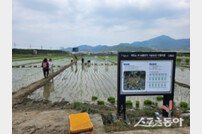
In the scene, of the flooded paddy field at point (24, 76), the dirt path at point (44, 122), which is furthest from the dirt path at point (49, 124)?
the flooded paddy field at point (24, 76)

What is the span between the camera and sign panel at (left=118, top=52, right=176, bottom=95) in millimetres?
4023

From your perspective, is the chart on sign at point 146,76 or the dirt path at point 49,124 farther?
the chart on sign at point 146,76

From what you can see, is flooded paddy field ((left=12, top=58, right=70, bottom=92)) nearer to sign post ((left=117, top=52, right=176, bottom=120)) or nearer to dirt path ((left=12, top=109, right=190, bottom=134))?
dirt path ((left=12, top=109, right=190, bottom=134))

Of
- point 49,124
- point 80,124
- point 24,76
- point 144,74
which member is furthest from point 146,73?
point 24,76

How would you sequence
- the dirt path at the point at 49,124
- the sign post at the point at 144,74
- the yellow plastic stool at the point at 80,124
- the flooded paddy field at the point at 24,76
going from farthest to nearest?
1. the flooded paddy field at the point at 24,76
2. the sign post at the point at 144,74
3. the dirt path at the point at 49,124
4. the yellow plastic stool at the point at 80,124

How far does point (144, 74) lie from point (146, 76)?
3.8 inches

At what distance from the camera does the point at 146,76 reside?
411 centimetres

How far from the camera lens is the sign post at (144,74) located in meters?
4.02

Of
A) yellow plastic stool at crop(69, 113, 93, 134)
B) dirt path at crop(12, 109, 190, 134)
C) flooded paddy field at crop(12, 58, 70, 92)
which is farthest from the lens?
flooded paddy field at crop(12, 58, 70, 92)

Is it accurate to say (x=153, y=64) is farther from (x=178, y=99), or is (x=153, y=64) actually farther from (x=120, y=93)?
(x=178, y=99)

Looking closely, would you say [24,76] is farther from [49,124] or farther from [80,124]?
[80,124]

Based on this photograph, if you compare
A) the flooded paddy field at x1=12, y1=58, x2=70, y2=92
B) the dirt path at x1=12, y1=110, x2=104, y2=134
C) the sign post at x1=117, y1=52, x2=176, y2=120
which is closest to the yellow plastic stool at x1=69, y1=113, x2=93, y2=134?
the dirt path at x1=12, y1=110, x2=104, y2=134

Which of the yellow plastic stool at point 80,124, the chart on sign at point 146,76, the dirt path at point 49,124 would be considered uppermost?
the chart on sign at point 146,76

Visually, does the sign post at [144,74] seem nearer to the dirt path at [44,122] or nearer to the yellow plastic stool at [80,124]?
the dirt path at [44,122]
